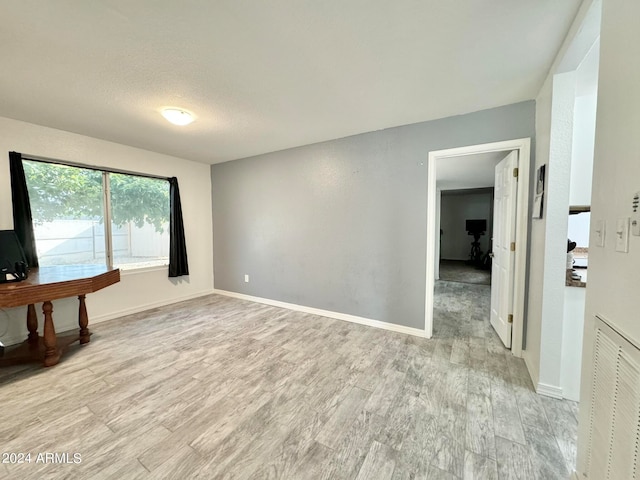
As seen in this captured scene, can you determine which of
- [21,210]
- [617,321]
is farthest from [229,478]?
[21,210]

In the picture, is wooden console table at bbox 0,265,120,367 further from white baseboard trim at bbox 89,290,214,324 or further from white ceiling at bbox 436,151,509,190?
white ceiling at bbox 436,151,509,190

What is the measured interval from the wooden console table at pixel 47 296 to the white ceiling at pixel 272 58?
1619 millimetres

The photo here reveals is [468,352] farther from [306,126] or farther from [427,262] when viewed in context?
[306,126]

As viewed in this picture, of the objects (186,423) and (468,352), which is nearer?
(186,423)

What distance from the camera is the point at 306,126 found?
2961mm

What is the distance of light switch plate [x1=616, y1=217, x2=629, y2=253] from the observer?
910 mm

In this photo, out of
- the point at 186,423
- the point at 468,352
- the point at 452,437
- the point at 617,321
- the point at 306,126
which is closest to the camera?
the point at 617,321

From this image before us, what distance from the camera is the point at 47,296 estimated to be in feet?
6.98

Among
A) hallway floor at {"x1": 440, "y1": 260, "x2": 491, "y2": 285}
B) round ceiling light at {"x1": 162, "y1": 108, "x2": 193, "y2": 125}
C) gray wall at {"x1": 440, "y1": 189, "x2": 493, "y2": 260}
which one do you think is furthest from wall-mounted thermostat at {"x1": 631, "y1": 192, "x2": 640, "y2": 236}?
gray wall at {"x1": 440, "y1": 189, "x2": 493, "y2": 260}

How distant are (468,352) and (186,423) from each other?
2.50 metres

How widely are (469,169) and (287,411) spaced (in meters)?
4.69

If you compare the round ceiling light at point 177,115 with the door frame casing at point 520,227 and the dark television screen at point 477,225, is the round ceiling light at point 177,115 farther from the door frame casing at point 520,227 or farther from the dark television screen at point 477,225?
the dark television screen at point 477,225

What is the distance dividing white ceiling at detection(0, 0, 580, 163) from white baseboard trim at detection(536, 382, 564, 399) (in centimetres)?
236

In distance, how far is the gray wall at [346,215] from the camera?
9.34ft
